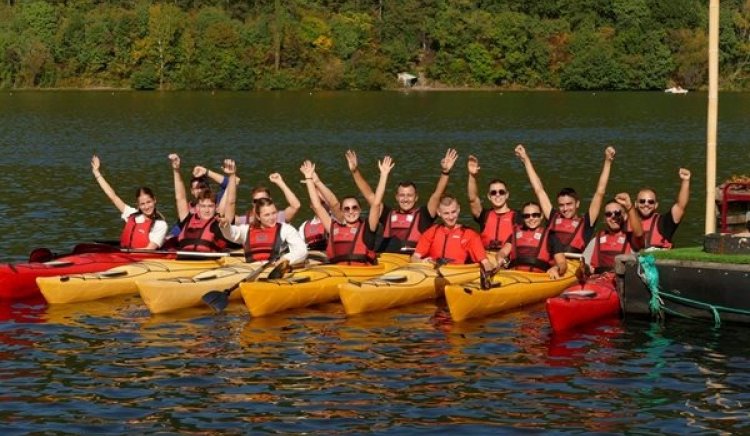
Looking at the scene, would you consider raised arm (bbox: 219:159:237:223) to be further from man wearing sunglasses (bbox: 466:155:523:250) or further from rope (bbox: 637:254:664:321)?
rope (bbox: 637:254:664:321)

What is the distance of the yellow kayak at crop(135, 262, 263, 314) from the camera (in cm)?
1864

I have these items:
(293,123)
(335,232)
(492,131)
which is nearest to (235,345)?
(335,232)

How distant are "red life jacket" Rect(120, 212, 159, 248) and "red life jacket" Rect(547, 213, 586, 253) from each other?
243 inches

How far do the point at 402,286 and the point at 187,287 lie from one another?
2.89m

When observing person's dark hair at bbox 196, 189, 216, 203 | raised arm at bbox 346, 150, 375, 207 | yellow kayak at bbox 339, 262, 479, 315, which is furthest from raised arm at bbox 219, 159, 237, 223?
yellow kayak at bbox 339, 262, 479, 315

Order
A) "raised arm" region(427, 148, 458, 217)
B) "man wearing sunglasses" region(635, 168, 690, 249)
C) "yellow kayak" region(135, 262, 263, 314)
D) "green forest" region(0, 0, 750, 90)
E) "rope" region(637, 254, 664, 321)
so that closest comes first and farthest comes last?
"rope" region(637, 254, 664, 321)
"yellow kayak" region(135, 262, 263, 314)
"man wearing sunglasses" region(635, 168, 690, 249)
"raised arm" region(427, 148, 458, 217)
"green forest" region(0, 0, 750, 90)

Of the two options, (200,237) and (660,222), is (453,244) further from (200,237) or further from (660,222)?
(200,237)

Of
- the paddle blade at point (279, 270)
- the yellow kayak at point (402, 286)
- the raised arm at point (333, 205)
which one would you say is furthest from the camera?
the raised arm at point (333, 205)

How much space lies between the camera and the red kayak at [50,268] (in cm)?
1986

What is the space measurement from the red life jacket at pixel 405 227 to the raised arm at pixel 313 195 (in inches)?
47.1

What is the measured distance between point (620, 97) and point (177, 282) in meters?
88.1

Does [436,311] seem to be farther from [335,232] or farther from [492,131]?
[492,131]

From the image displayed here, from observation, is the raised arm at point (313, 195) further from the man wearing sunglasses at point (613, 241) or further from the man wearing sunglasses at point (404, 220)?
the man wearing sunglasses at point (613, 241)

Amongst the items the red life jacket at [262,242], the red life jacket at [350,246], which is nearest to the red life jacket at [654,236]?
the red life jacket at [350,246]
